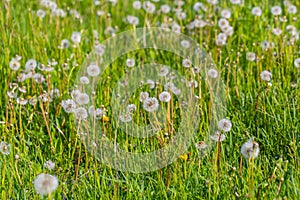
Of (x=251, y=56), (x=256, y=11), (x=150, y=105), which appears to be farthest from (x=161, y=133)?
(x=256, y=11)

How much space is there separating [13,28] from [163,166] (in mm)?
1629

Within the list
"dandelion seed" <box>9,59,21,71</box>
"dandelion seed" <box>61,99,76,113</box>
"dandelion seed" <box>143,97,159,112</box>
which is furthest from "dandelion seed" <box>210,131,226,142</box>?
"dandelion seed" <box>9,59,21,71</box>

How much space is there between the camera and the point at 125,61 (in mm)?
3547

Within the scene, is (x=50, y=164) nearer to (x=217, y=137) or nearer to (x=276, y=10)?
(x=217, y=137)

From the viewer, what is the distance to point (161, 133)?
101 inches

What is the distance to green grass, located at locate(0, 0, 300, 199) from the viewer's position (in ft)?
7.77

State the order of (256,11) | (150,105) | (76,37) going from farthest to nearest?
1. (256,11)
2. (76,37)
3. (150,105)

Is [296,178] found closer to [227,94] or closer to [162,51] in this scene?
[227,94]

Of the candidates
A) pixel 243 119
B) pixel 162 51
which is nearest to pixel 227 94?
pixel 243 119

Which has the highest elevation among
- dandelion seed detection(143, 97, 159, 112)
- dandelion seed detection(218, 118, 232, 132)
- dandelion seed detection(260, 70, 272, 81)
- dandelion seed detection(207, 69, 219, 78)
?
dandelion seed detection(207, 69, 219, 78)

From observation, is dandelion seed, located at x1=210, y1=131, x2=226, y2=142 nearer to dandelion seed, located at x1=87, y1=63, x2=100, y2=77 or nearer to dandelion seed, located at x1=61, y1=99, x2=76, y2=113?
dandelion seed, located at x1=61, y1=99, x2=76, y2=113

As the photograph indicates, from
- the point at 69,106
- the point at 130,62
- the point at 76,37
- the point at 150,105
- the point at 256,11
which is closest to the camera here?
the point at 150,105

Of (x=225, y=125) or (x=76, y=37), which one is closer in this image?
(x=225, y=125)

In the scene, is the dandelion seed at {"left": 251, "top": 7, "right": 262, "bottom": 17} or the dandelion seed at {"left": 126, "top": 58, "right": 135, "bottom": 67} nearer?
the dandelion seed at {"left": 126, "top": 58, "right": 135, "bottom": 67}
